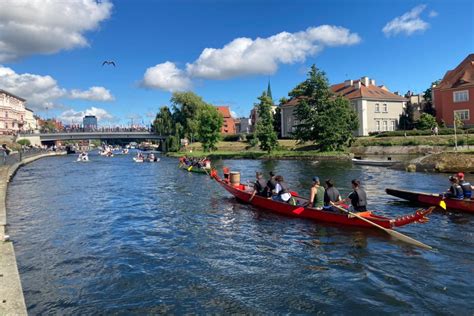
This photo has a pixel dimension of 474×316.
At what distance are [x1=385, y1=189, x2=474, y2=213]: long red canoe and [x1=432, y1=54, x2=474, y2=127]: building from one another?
170ft

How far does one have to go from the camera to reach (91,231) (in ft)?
57.5

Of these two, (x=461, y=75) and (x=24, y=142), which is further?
(x=24, y=142)

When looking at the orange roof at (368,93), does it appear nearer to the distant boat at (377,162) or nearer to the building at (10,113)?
the distant boat at (377,162)

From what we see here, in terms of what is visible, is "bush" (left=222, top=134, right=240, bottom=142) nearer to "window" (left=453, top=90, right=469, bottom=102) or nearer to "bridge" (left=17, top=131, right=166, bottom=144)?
"bridge" (left=17, top=131, right=166, bottom=144)

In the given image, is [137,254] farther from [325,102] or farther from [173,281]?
[325,102]

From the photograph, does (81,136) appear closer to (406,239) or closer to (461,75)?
(461,75)

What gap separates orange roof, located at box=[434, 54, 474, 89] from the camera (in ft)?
224

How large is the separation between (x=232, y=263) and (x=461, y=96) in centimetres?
7050

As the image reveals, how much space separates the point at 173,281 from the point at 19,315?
14.8 ft

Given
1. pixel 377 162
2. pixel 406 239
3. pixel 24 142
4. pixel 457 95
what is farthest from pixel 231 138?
pixel 406 239

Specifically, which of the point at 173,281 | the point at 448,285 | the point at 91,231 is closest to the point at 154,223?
the point at 91,231

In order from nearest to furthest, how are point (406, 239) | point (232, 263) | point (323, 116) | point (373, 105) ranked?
point (232, 263), point (406, 239), point (323, 116), point (373, 105)

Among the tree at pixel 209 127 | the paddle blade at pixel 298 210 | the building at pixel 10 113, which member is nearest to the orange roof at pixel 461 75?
the tree at pixel 209 127

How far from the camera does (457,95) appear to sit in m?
69.1
